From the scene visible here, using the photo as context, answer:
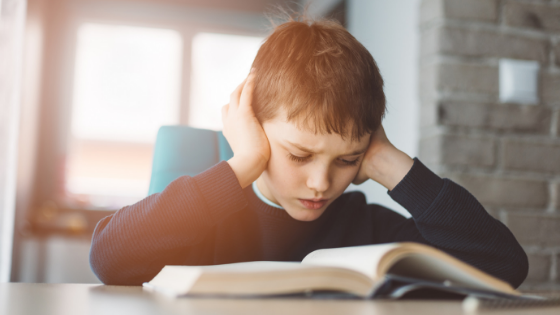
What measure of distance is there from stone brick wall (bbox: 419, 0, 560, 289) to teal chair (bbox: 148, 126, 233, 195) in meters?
0.59

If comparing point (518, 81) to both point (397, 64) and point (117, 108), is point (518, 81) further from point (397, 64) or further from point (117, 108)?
point (117, 108)

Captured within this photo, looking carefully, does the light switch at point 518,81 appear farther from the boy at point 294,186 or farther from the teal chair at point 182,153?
the teal chair at point 182,153

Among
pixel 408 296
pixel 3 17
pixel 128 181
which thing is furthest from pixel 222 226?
pixel 128 181

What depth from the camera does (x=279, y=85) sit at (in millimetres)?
802

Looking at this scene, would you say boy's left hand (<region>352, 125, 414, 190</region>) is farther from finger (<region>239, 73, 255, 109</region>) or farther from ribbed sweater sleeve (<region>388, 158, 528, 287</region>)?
finger (<region>239, 73, 255, 109</region>)

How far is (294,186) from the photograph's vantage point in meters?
0.80

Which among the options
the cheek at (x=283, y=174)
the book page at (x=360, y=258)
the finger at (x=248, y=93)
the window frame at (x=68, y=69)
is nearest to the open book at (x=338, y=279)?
the book page at (x=360, y=258)

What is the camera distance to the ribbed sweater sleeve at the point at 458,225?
788mm

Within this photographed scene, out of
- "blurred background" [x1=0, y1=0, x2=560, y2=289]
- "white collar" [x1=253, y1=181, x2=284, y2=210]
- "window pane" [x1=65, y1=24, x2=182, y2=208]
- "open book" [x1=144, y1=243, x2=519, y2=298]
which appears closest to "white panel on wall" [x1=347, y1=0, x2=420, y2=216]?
"blurred background" [x1=0, y1=0, x2=560, y2=289]

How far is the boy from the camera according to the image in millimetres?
711

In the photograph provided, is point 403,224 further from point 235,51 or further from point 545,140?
point 235,51

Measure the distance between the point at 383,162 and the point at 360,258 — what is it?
432 mm

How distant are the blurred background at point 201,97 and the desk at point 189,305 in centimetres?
86

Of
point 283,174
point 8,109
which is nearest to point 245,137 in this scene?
point 283,174
